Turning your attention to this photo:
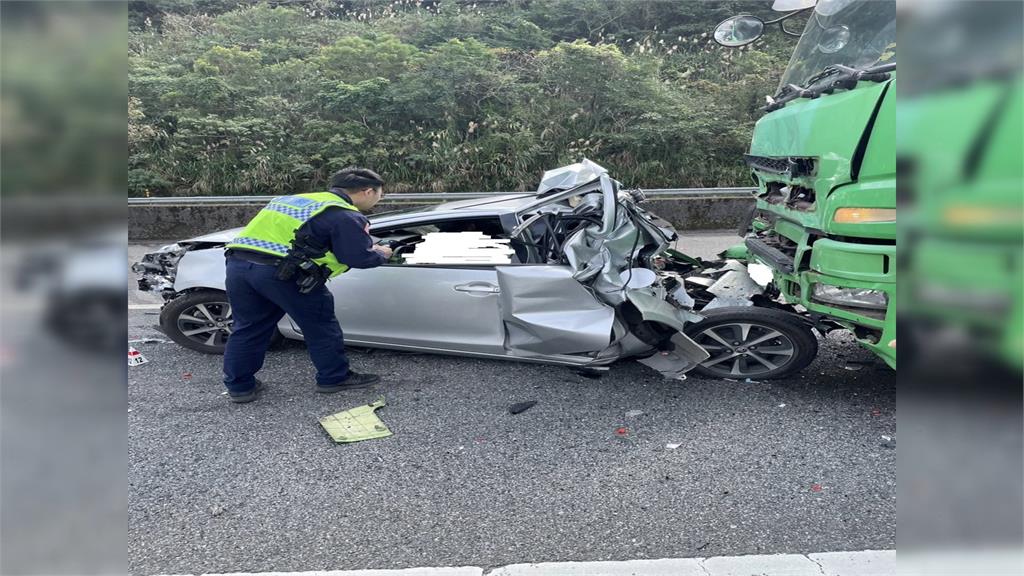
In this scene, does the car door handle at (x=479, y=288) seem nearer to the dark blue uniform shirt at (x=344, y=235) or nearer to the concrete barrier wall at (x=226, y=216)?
the dark blue uniform shirt at (x=344, y=235)

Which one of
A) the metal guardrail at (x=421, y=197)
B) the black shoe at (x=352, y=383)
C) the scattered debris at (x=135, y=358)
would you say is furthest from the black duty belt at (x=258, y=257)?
the metal guardrail at (x=421, y=197)

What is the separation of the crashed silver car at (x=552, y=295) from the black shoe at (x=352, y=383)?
10.9 inches

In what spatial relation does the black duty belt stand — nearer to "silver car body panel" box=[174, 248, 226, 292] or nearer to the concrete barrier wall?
"silver car body panel" box=[174, 248, 226, 292]

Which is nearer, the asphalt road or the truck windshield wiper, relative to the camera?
the asphalt road

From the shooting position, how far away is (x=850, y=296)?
309 centimetres

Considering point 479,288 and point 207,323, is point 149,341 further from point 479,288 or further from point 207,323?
point 479,288

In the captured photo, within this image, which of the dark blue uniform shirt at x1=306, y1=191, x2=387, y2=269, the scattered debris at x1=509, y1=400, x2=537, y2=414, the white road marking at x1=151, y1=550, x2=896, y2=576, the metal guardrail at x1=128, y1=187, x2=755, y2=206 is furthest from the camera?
the metal guardrail at x1=128, y1=187, x2=755, y2=206

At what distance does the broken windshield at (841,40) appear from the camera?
331 cm

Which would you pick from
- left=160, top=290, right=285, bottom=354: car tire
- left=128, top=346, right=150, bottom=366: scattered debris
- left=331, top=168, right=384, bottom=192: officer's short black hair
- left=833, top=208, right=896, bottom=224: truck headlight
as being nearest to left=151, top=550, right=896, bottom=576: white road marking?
left=833, top=208, right=896, bottom=224: truck headlight

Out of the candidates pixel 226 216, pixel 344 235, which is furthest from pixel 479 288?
pixel 226 216

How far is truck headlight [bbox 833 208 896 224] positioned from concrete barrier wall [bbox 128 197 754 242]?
595cm

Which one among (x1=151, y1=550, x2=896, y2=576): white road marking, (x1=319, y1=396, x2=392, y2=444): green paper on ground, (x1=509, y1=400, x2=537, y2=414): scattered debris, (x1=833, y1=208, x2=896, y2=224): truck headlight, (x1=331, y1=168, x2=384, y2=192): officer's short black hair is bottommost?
(x1=151, y1=550, x2=896, y2=576): white road marking

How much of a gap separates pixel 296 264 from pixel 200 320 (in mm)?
1421

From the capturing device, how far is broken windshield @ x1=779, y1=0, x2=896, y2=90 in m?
3.31
